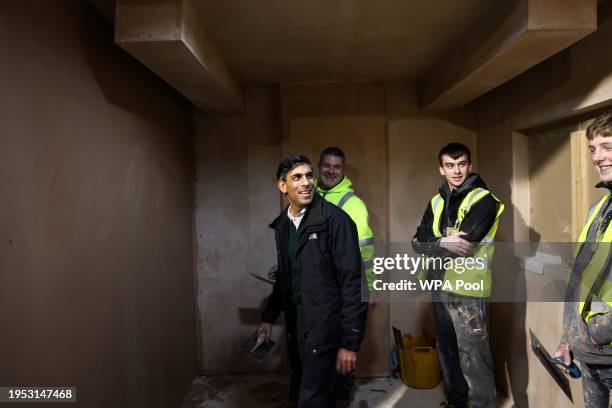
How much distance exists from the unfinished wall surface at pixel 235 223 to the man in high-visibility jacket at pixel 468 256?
1.46 metres

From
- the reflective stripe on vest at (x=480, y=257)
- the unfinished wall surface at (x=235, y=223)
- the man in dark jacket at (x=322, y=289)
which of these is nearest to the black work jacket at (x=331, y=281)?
the man in dark jacket at (x=322, y=289)

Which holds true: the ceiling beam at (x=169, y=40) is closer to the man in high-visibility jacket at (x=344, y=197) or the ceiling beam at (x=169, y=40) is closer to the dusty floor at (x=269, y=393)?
the man in high-visibility jacket at (x=344, y=197)

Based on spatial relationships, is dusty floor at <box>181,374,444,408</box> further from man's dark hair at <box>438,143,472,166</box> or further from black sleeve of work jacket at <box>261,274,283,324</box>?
man's dark hair at <box>438,143,472,166</box>

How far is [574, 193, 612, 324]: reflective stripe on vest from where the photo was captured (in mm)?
1472

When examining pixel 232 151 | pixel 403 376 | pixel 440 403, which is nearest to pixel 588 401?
pixel 440 403

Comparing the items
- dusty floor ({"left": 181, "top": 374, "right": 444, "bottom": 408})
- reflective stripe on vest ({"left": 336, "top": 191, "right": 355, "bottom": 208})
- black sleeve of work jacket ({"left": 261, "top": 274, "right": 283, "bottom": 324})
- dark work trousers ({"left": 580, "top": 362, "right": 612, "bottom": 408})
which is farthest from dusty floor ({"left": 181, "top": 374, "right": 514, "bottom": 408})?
reflective stripe on vest ({"left": 336, "top": 191, "right": 355, "bottom": 208})

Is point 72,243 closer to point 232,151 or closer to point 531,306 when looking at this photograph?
point 232,151

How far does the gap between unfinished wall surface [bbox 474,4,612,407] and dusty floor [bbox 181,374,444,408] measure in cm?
65

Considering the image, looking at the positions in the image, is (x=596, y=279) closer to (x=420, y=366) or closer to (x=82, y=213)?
(x=420, y=366)

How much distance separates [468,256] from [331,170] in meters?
1.03

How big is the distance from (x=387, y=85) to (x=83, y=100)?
7.69ft

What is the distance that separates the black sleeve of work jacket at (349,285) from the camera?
5.93 feet

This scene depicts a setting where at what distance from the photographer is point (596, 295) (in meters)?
1.51

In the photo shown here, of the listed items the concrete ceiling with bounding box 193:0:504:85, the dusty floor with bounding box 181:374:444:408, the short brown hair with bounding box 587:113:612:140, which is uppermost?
the concrete ceiling with bounding box 193:0:504:85
